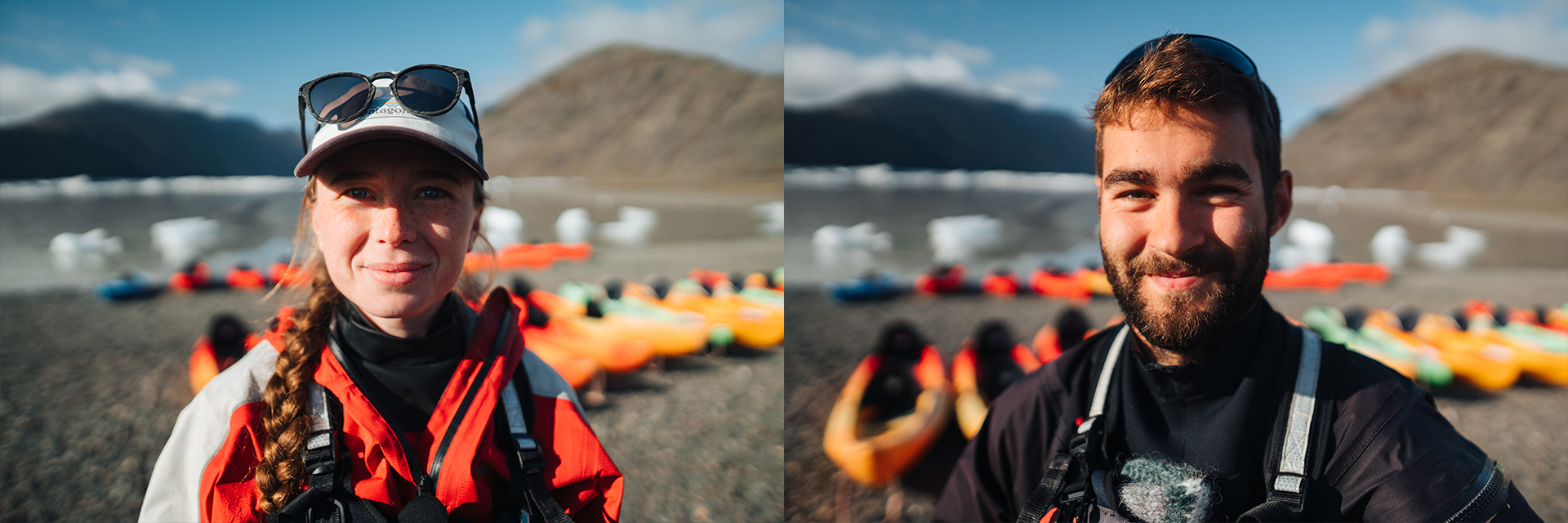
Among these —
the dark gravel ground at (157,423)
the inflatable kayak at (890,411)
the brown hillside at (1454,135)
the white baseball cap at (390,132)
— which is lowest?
the dark gravel ground at (157,423)

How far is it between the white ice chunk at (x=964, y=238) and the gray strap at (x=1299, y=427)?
22.7m

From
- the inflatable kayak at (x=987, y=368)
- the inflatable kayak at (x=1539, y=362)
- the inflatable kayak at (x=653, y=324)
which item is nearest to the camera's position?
the inflatable kayak at (x=987, y=368)

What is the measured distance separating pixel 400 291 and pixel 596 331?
6537mm

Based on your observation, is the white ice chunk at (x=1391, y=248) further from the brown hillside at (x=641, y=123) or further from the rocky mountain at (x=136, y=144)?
the rocky mountain at (x=136, y=144)

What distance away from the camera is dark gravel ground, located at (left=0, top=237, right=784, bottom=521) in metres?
4.93

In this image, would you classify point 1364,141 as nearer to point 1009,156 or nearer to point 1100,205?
point 1009,156

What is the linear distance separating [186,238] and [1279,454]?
33345 millimetres

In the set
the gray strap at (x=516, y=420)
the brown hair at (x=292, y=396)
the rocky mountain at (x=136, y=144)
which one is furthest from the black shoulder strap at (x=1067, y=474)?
the rocky mountain at (x=136, y=144)

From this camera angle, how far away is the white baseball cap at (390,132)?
159 centimetres

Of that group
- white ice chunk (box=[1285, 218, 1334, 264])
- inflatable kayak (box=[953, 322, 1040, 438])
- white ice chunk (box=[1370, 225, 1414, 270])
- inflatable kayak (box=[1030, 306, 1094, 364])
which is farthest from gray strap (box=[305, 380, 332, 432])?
white ice chunk (box=[1285, 218, 1334, 264])

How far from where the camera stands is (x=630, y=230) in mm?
26359

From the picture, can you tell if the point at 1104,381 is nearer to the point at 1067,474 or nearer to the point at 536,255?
the point at 1067,474

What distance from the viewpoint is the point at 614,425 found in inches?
245

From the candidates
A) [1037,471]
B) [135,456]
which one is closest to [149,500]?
[1037,471]
